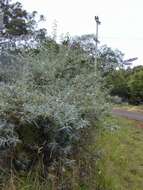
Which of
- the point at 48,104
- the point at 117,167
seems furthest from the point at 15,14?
the point at 48,104

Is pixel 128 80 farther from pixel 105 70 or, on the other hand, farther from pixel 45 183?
pixel 45 183

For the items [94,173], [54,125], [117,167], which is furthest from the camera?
[117,167]

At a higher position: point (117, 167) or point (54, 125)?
point (54, 125)

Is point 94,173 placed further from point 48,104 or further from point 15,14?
point 15,14

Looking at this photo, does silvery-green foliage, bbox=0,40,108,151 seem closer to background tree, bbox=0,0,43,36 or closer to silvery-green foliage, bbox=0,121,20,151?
silvery-green foliage, bbox=0,121,20,151

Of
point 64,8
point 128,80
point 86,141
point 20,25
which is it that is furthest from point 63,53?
point 128,80

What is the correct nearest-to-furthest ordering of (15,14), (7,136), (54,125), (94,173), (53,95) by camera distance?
(7,136)
(54,125)
(53,95)
(94,173)
(15,14)

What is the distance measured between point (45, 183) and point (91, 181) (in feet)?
2.51

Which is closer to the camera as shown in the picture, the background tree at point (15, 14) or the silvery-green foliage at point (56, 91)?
the silvery-green foliage at point (56, 91)

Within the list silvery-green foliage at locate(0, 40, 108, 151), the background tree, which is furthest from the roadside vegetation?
the background tree

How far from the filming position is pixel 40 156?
120 inches

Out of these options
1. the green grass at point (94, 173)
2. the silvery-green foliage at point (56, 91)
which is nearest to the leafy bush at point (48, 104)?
the silvery-green foliage at point (56, 91)

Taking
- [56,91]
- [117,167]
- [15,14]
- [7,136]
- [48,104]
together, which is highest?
[15,14]

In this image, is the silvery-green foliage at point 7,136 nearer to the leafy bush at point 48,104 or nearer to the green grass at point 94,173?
the leafy bush at point 48,104
